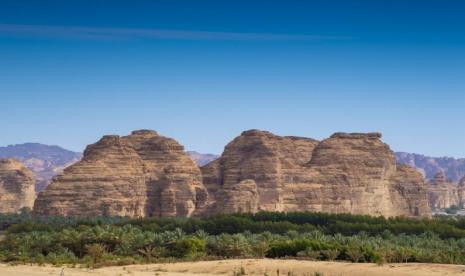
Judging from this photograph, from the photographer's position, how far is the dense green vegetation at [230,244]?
6600 centimetres

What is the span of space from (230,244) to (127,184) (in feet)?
241

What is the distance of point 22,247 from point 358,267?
39.2 metres

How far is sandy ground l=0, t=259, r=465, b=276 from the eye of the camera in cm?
5125

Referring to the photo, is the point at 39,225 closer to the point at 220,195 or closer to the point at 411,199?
the point at 220,195

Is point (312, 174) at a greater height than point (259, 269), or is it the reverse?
point (312, 174)

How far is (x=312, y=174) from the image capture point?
516ft

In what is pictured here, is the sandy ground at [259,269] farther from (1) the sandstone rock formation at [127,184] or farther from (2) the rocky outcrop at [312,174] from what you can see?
(2) the rocky outcrop at [312,174]

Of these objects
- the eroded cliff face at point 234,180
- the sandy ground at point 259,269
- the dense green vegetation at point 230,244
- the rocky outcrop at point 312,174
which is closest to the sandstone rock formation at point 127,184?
the eroded cliff face at point 234,180

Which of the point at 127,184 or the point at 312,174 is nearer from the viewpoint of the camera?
the point at 127,184

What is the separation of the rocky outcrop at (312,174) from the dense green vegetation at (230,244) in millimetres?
36158

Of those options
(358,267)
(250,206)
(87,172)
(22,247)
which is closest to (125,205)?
(87,172)

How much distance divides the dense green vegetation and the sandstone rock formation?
26.6 meters

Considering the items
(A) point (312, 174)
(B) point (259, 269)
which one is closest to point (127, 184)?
(A) point (312, 174)

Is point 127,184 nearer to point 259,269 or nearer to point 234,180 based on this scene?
point 234,180
